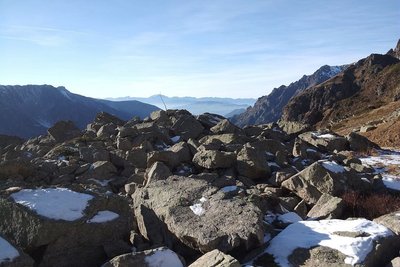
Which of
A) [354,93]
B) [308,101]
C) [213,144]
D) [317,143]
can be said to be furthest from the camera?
[308,101]

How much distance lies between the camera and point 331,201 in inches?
507

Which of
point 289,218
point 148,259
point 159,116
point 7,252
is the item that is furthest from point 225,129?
point 7,252

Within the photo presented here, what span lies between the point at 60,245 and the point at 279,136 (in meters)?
20.5

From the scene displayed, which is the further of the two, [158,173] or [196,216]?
[158,173]

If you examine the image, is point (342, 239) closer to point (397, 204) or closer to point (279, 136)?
point (397, 204)

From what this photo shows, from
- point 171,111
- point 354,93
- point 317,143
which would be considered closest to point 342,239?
point 317,143

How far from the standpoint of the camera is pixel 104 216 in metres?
9.95

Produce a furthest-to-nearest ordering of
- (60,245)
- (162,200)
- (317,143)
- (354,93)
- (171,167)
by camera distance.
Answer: (354,93)
(317,143)
(171,167)
(162,200)
(60,245)

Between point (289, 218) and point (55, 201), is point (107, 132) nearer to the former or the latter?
point (55, 201)

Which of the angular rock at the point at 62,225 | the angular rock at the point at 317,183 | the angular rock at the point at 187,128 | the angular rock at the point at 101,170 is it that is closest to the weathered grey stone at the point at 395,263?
the angular rock at the point at 317,183

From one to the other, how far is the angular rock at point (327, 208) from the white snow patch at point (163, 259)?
17.9ft

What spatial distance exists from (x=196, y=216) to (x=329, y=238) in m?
3.36

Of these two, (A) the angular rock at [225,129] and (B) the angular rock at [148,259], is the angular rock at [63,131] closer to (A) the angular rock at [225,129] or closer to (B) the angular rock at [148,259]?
(A) the angular rock at [225,129]

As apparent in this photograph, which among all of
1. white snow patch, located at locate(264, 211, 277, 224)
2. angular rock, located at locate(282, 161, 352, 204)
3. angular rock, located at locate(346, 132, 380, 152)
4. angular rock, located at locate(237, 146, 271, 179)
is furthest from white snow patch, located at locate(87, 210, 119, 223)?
angular rock, located at locate(346, 132, 380, 152)
